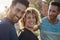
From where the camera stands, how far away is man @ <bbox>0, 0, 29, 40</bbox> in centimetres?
245

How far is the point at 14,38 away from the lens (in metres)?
2.59

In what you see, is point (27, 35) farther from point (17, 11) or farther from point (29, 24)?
point (17, 11)

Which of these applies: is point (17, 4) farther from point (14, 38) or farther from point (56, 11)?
point (56, 11)

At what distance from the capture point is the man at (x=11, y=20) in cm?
245

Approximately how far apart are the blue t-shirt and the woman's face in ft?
1.33

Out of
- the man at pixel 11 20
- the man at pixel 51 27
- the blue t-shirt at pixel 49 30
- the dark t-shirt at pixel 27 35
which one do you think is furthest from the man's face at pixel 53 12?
the man at pixel 11 20

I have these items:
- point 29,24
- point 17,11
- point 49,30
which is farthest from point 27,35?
point 17,11

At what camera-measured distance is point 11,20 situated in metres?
2.57

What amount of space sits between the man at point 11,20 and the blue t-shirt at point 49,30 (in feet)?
3.68

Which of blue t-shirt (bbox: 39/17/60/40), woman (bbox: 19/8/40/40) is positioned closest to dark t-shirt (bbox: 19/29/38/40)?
woman (bbox: 19/8/40/40)

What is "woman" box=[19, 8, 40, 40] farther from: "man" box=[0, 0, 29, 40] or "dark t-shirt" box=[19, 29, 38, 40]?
"man" box=[0, 0, 29, 40]

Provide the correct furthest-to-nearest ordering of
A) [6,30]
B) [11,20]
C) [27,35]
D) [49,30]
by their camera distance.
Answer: [49,30], [27,35], [11,20], [6,30]

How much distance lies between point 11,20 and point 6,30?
6.7 inches

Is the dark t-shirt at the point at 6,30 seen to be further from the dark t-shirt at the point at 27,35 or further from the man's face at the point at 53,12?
the man's face at the point at 53,12
